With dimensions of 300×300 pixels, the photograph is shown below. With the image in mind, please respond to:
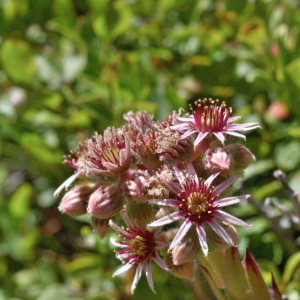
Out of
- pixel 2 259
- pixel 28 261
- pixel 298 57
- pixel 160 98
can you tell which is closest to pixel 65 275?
pixel 28 261

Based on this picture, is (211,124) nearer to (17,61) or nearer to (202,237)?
(202,237)

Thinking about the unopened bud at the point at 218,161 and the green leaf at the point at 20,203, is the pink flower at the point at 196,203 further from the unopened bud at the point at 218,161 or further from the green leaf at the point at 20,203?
the green leaf at the point at 20,203

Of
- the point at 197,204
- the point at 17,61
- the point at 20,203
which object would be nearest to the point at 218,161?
the point at 197,204

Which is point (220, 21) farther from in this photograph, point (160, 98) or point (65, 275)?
point (65, 275)

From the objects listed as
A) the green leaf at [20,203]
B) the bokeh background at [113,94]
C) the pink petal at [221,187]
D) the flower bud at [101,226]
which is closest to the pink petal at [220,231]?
the pink petal at [221,187]

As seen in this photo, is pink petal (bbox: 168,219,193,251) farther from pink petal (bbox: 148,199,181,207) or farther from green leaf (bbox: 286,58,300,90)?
green leaf (bbox: 286,58,300,90)

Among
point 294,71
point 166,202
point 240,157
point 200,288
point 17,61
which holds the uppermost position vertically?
point 17,61
